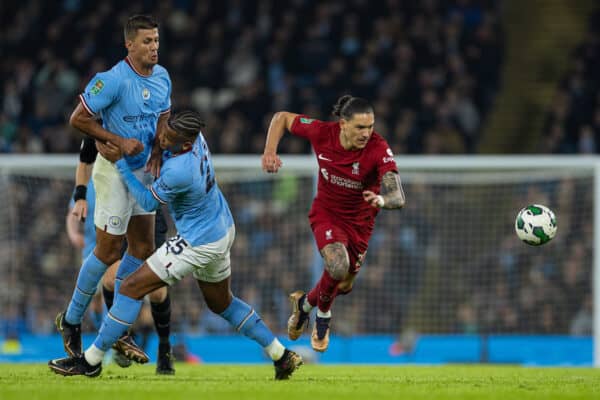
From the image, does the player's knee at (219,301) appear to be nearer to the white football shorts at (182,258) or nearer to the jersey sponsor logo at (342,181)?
the white football shorts at (182,258)

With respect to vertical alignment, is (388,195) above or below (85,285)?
above

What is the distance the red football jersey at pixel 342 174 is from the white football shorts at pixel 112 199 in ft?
4.45

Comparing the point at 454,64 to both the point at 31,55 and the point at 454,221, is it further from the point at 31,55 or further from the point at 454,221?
the point at 31,55

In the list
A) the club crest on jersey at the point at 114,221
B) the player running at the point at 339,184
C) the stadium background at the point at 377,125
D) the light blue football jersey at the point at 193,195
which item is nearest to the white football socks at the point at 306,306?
the player running at the point at 339,184

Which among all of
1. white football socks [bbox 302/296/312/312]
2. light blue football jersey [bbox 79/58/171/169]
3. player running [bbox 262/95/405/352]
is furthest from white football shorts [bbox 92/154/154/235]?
white football socks [bbox 302/296/312/312]

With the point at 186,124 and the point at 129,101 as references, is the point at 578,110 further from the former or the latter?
the point at 186,124

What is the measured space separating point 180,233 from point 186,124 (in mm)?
786

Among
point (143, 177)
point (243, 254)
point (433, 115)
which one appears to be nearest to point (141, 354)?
point (143, 177)

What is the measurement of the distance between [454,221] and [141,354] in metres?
7.38

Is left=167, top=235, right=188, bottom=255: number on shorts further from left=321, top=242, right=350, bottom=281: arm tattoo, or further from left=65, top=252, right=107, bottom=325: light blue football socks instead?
left=321, top=242, right=350, bottom=281: arm tattoo

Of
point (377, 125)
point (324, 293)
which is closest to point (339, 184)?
point (324, 293)

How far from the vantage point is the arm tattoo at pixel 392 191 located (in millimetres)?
8219

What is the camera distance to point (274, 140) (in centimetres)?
909

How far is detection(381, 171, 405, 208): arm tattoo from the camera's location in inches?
324
